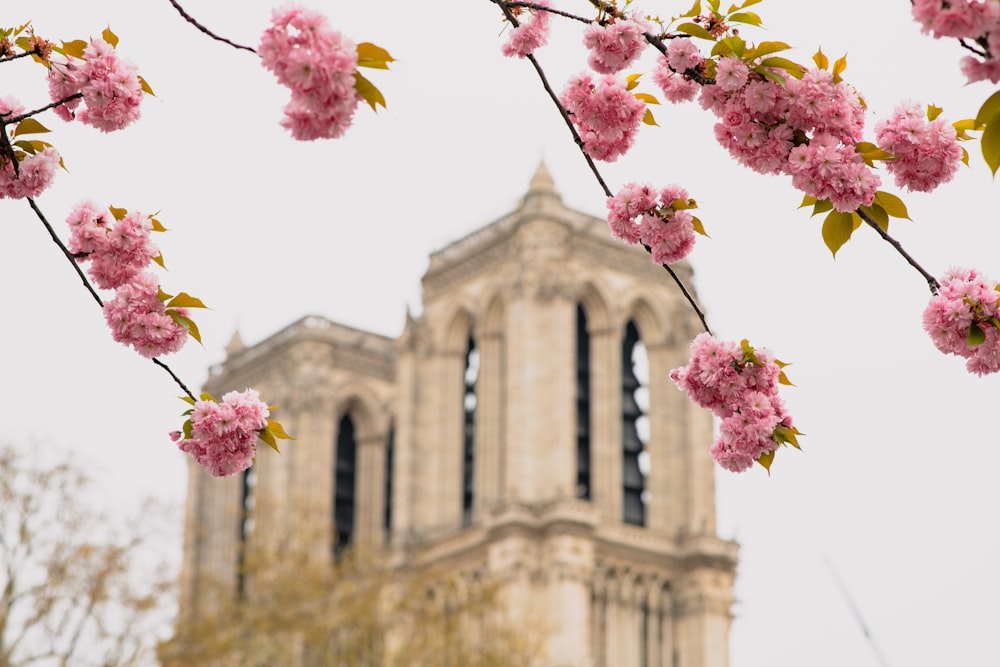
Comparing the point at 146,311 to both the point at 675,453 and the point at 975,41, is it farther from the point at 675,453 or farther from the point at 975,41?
the point at 675,453

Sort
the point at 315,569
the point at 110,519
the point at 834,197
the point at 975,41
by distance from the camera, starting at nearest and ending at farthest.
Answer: the point at 975,41, the point at 834,197, the point at 110,519, the point at 315,569

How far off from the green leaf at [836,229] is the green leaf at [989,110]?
895 millimetres

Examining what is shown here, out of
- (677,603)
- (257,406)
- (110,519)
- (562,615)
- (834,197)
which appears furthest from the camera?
(677,603)

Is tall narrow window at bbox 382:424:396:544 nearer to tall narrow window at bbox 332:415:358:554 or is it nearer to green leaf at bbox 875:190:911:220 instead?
tall narrow window at bbox 332:415:358:554

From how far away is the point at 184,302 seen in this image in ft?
25.8

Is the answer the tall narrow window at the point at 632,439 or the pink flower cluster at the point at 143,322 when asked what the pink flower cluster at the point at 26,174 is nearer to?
the pink flower cluster at the point at 143,322

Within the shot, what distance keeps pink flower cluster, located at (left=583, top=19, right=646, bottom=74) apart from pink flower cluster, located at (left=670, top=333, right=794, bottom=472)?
1.16 meters

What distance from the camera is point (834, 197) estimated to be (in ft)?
21.5

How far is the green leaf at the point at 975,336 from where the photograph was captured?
672 cm

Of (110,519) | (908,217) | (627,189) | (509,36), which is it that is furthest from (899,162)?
(110,519)

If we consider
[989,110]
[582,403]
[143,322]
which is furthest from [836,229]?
[582,403]

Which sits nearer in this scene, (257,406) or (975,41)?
(975,41)

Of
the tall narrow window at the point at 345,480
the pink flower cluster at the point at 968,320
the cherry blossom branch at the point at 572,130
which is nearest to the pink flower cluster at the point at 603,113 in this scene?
the cherry blossom branch at the point at 572,130

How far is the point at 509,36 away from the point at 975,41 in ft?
8.78
